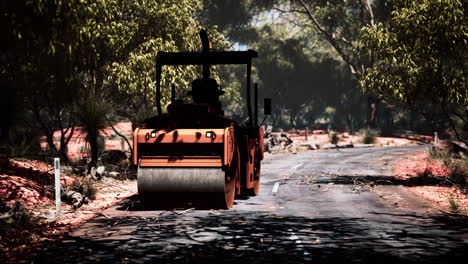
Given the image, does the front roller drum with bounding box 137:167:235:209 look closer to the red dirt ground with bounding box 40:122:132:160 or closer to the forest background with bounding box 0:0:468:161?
the forest background with bounding box 0:0:468:161

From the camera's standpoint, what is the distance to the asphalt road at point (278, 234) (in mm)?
7961

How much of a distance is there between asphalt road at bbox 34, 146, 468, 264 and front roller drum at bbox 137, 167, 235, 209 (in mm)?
388

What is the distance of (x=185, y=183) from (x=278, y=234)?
8.54 ft

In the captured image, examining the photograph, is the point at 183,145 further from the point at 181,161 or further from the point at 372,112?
the point at 372,112

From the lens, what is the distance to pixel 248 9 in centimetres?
6266

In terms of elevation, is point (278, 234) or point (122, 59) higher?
point (122, 59)

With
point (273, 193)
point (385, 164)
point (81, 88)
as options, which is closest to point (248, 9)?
point (385, 164)

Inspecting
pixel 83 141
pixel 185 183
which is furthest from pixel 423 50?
pixel 83 141

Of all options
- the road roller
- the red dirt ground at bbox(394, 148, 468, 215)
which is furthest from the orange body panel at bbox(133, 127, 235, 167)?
the red dirt ground at bbox(394, 148, 468, 215)

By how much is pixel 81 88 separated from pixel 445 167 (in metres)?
14.9

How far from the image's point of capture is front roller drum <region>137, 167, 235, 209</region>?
11297 millimetres

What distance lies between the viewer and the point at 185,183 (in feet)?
37.3

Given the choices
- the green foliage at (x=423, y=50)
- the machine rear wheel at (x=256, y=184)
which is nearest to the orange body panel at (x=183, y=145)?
the machine rear wheel at (x=256, y=184)

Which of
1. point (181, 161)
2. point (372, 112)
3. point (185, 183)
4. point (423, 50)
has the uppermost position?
point (423, 50)
